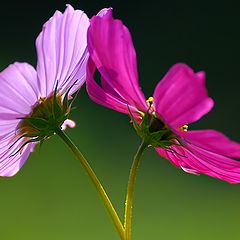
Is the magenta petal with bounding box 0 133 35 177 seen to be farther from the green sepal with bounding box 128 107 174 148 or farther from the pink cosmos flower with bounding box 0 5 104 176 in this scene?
the green sepal with bounding box 128 107 174 148

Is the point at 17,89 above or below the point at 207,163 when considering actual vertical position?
above

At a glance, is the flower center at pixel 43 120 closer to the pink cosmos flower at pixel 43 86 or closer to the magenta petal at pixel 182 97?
the pink cosmos flower at pixel 43 86

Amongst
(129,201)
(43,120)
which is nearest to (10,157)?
(43,120)

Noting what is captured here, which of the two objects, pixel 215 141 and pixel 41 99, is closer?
pixel 215 141

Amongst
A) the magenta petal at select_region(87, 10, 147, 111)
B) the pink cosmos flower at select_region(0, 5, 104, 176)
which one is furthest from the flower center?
the magenta petal at select_region(87, 10, 147, 111)

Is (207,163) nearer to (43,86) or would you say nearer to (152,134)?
(152,134)

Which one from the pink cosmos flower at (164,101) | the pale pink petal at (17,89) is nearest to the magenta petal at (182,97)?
the pink cosmos flower at (164,101)
